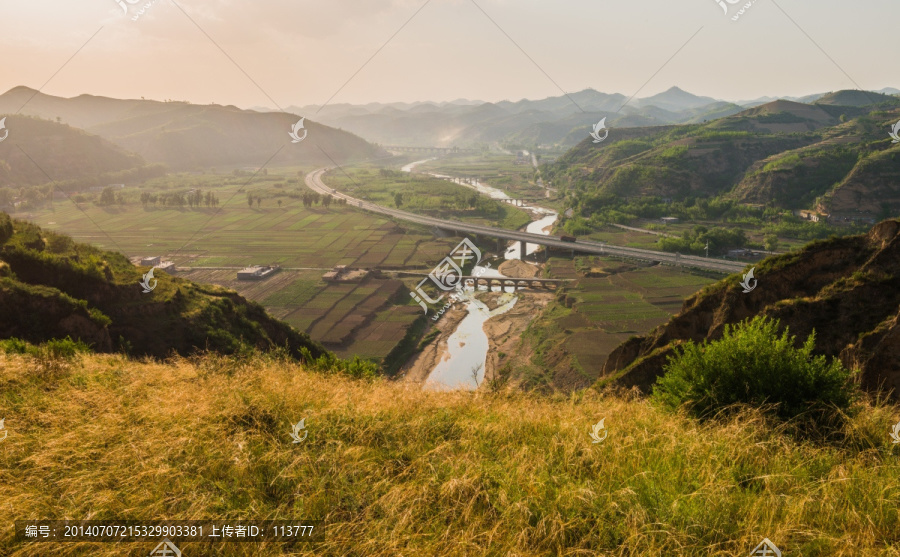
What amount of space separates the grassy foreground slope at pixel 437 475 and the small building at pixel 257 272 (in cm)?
6502

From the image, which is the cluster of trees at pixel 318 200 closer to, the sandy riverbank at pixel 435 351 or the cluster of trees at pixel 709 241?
the sandy riverbank at pixel 435 351

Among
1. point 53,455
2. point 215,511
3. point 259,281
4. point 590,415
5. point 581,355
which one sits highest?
point 53,455

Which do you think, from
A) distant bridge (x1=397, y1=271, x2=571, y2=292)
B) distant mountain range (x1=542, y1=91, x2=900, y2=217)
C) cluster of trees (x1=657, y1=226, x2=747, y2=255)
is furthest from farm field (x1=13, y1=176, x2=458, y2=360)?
distant mountain range (x1=542, y1=91, x2=900, y2=217)

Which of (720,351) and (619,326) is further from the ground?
(720,351)

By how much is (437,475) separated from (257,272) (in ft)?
231

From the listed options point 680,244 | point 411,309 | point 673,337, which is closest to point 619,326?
point 411,309

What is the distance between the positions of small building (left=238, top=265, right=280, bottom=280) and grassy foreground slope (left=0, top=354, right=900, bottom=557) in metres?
65.0

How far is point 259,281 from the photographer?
226 feet

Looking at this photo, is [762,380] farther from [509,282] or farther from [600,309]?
[509,282]

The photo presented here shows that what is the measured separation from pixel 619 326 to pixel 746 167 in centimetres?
9316

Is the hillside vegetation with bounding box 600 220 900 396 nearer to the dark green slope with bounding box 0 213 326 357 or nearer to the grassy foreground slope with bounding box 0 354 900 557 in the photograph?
the grassy foreground slope with bounding box 0 354 900 557

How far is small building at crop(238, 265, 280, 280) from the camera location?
6970 cm

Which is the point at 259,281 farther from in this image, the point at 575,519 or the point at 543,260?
the point at 575,519

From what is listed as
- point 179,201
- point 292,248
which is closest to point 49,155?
point 179,201
